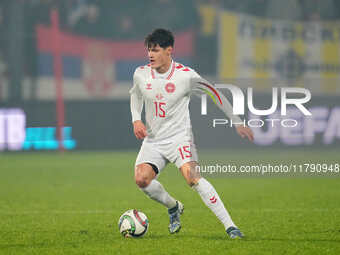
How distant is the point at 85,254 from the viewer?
5.26 metres

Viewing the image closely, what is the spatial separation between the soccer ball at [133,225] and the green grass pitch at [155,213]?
7 centimetres

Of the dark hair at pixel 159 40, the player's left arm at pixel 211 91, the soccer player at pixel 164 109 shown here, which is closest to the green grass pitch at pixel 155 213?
the soccer player at pixel 164 109

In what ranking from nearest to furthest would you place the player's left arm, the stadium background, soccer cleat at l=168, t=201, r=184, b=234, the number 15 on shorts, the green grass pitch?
1. the green grass pitch
2. the number 15 on shorts
3. the player's left arm
4. soccer cleat at l=168, t=201, r=184, b=234
5. the stadium background

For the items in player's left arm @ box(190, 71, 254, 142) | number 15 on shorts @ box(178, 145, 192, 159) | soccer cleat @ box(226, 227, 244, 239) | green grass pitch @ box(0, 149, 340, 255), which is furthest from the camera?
player's left arm @ box(190, 71, 254, 142)

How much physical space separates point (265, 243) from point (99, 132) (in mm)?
12043

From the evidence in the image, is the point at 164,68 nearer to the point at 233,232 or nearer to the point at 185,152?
the point at 185,152

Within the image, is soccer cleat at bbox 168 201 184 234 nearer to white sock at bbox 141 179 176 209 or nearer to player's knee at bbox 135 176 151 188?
white sock at bbox 141 179 176 209

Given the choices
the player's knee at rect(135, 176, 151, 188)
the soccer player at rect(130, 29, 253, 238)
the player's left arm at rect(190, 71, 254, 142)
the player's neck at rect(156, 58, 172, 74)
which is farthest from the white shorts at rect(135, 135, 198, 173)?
the player's neck at rect(156, 58, 172, 74)

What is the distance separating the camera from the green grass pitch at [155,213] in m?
5.59

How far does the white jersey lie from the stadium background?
357cm

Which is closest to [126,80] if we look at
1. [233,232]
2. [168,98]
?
[168,98]

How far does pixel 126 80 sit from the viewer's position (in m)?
18.8

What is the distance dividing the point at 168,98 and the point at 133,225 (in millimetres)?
1081

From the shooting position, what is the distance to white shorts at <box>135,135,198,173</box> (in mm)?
5977
